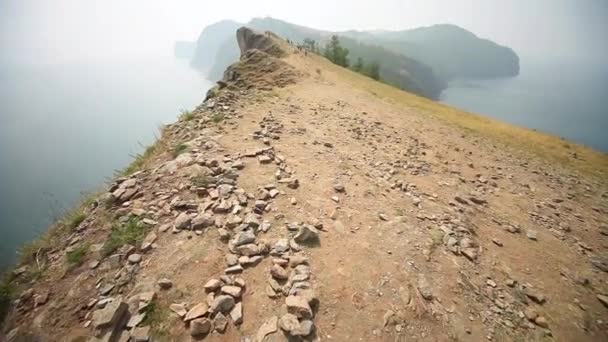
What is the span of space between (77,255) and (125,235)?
41.7 inches

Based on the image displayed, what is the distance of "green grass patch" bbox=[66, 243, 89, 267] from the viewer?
599 cm

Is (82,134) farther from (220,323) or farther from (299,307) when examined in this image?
(299,307)

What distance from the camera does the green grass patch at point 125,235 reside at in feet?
20.1

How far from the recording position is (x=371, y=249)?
6.33 m

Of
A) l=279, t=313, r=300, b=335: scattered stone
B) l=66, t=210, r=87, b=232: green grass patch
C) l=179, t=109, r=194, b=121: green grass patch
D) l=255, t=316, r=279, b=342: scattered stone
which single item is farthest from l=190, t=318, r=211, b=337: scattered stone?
l=179, t=109, r=194, b=121: green grass patch

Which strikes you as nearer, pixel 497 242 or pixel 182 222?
pixel 182 222

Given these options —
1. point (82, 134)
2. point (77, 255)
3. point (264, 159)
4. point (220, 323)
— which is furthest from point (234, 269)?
point (82, 134)

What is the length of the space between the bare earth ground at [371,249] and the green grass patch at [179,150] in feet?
0.64

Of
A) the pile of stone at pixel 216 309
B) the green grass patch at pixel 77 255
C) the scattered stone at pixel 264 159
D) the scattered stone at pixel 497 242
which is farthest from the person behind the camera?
the scattered stone at pixel 264 159

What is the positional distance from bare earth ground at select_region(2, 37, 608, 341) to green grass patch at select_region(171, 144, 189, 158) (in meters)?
0.19

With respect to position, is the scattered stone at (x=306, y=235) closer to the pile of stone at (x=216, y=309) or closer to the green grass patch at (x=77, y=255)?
the pile of stone at (x=216, y=309)

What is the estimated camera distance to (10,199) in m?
63.4

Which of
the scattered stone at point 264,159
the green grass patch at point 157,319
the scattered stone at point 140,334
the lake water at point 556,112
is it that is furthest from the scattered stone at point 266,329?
the lake water at point 556,112

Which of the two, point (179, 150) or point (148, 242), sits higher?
point (179, 150)
